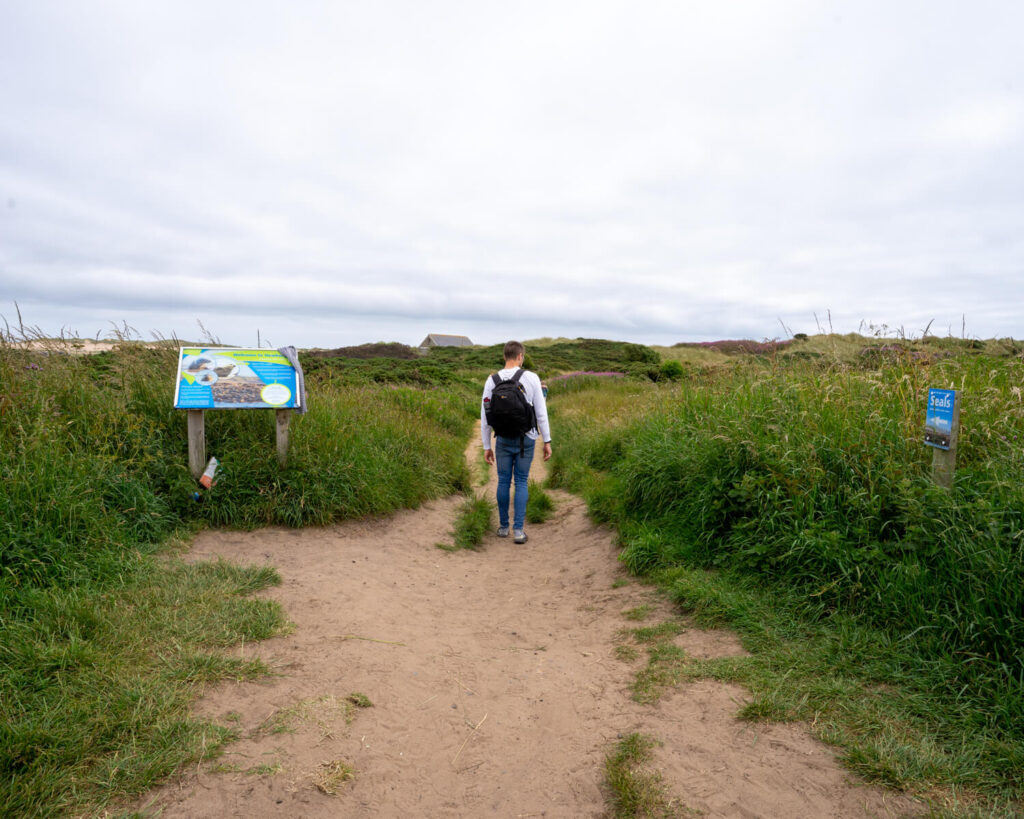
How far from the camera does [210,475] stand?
5.88 meters

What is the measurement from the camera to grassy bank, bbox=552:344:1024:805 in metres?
2.84

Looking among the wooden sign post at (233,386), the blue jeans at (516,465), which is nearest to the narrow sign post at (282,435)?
the wooden sign post at (233,386)

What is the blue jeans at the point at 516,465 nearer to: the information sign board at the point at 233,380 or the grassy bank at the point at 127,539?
the grassy bank at the point at 127,539

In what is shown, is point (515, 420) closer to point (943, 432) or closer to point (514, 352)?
point (514, 352)

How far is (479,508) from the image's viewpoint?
777 cm

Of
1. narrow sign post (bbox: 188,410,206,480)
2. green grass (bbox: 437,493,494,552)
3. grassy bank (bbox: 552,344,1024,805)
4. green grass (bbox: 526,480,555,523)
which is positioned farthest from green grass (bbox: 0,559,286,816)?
green grass (bbox: 526,480,555,523)

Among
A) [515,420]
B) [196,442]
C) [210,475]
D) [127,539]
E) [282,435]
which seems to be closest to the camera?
[127,539]

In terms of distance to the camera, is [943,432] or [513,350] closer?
[943,432]

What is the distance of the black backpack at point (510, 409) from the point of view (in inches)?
255

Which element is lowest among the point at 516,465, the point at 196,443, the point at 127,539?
the point at 127,539

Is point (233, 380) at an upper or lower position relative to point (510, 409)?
upper

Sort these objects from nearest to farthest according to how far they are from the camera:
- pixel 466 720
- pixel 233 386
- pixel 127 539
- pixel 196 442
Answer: pixel 466 720, pixel 127 539, pixel 196 442, pixel 233 386

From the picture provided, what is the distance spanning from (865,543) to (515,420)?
3516 mm

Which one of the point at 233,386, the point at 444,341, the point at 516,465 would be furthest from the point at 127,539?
the point at 444,341
